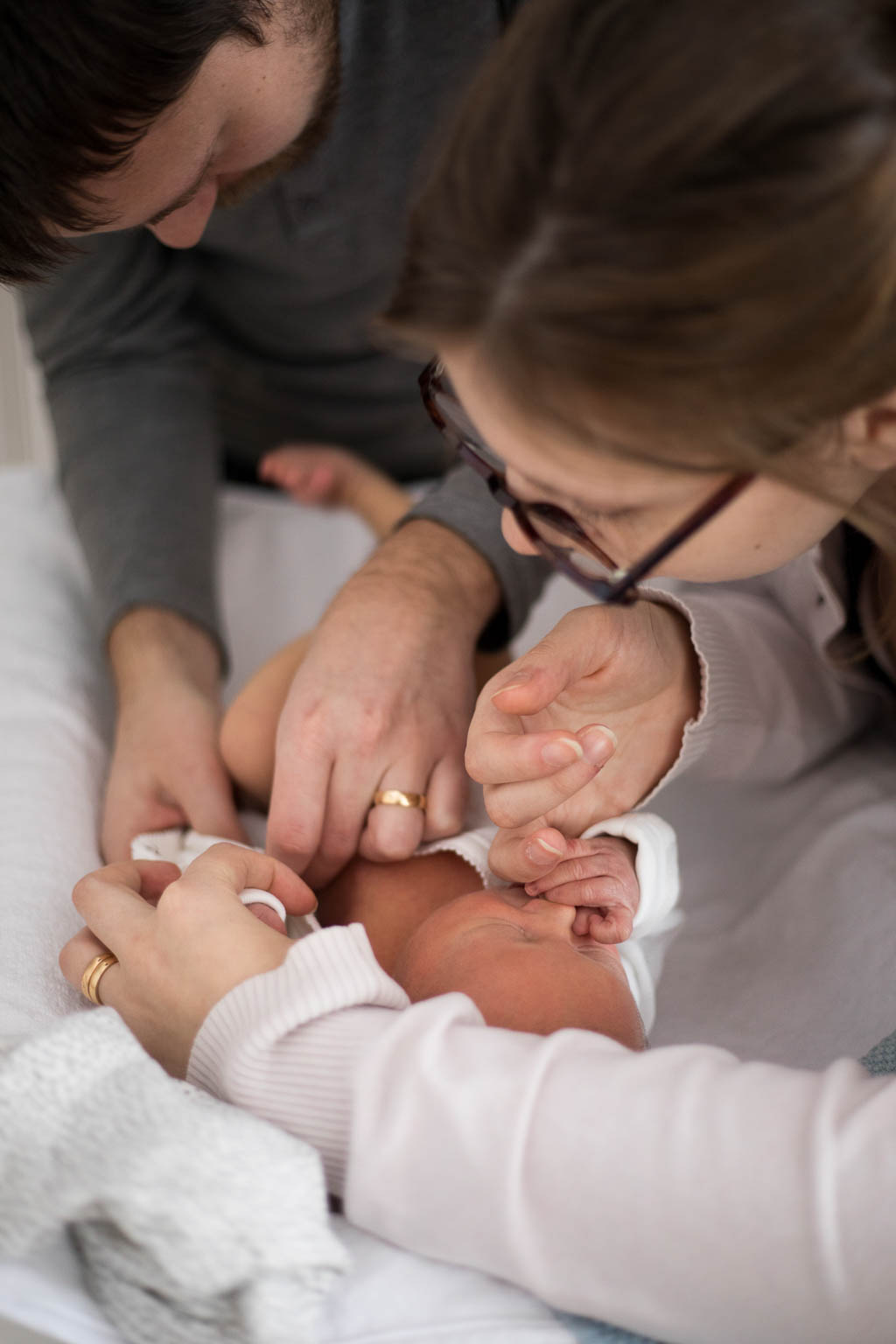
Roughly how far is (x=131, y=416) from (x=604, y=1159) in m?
1.04

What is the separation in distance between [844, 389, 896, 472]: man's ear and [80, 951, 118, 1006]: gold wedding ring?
1.87ft

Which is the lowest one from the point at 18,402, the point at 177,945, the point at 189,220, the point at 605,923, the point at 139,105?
the point at 18,402

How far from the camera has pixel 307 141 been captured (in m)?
1.01

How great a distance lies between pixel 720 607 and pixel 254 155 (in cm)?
57

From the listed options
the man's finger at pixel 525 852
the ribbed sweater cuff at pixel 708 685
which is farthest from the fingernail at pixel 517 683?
the ribbed sweater cuff at pixel 708 685

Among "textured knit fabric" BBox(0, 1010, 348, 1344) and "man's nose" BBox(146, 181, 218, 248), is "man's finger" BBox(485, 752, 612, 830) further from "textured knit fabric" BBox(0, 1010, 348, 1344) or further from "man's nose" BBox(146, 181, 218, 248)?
"man's nose" BBox(146, 181, 218, 248)

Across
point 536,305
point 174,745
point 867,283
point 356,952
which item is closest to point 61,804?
point 174,745

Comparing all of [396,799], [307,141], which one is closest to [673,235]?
[396,799]

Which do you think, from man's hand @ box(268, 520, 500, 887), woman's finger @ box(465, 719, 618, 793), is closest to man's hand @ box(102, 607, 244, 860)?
man's hand @ box(268, 520, 500, 887)

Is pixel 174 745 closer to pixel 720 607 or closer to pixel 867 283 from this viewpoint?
pixel 720 607

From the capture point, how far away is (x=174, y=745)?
1.00 metres

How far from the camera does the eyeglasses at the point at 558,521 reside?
1.96 feet

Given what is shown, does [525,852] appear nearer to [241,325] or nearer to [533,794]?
[533,794]

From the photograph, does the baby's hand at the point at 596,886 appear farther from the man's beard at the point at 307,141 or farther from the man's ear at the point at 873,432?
the man's beard at the point at 307,141
